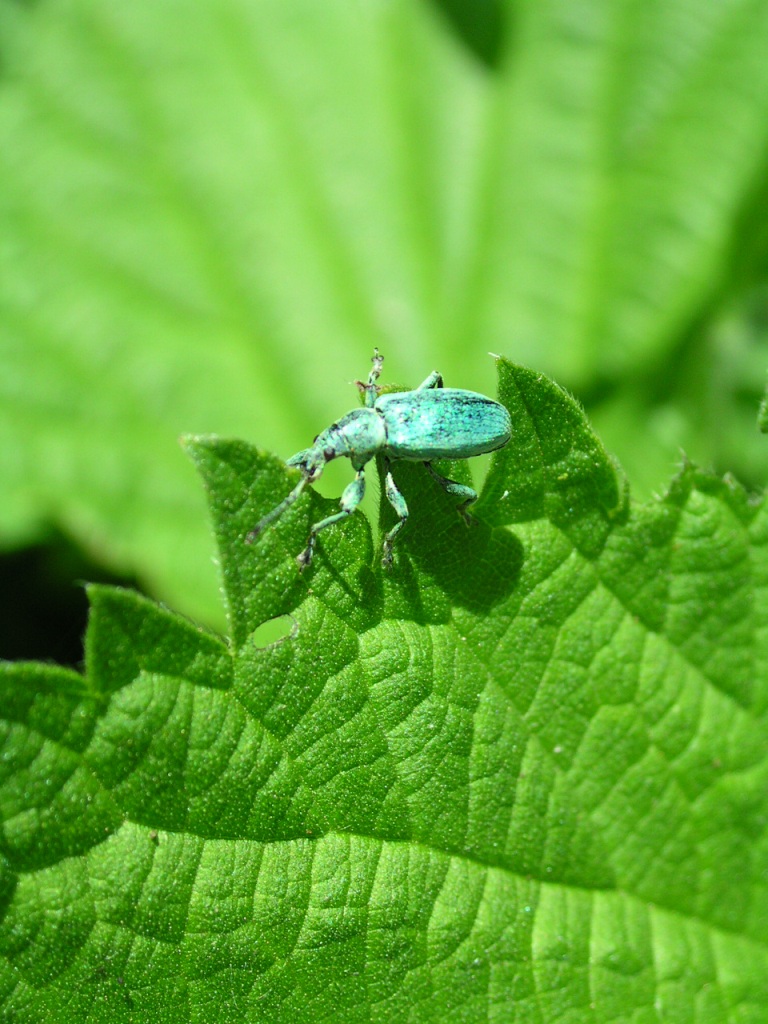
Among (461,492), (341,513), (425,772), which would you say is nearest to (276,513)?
(341,513)

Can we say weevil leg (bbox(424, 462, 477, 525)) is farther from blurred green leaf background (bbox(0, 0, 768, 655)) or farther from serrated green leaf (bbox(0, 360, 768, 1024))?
blurred green leaf background (bbox(0, 0, 768, 655))

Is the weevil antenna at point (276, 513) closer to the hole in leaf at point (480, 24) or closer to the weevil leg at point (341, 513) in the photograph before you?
the weevil leg at point (341, 513)

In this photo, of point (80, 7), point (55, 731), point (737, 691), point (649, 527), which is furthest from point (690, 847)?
point (80, 7)

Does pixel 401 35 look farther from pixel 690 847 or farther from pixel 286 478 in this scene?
pixel 690 847

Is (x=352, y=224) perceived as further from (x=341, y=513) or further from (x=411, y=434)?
(x=341, y=513)

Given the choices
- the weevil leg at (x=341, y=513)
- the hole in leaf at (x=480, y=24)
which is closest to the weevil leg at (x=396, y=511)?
the weevil leg at (x=341, y=513)
